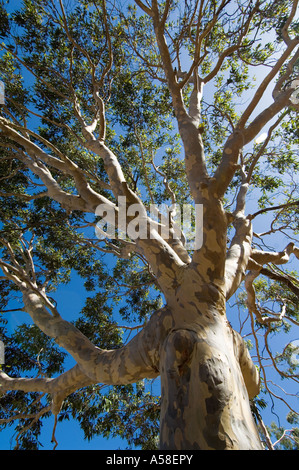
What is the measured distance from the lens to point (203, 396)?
1.23m

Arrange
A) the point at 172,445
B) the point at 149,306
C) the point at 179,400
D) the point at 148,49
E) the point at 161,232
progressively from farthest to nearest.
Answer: the point at 149,306, the point at 148,49, the point at 161,232, the point at 179,400, the point at 172,445

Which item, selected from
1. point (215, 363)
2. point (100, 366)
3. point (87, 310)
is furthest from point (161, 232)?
point (87, 310)

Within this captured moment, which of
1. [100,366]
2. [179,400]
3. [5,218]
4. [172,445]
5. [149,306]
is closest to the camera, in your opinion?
[172,445]

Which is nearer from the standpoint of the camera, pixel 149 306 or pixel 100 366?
pixel 100 366

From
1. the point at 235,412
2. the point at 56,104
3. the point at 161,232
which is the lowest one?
the point at 235,412

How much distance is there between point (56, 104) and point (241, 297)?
6423mm

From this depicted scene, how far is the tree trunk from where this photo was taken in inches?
44.3

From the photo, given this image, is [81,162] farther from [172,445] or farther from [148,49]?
[172,445]

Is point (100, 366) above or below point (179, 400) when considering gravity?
above

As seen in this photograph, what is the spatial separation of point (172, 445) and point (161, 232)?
2038mm

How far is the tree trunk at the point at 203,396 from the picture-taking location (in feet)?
3.69

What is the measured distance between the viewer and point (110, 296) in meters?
6.27
